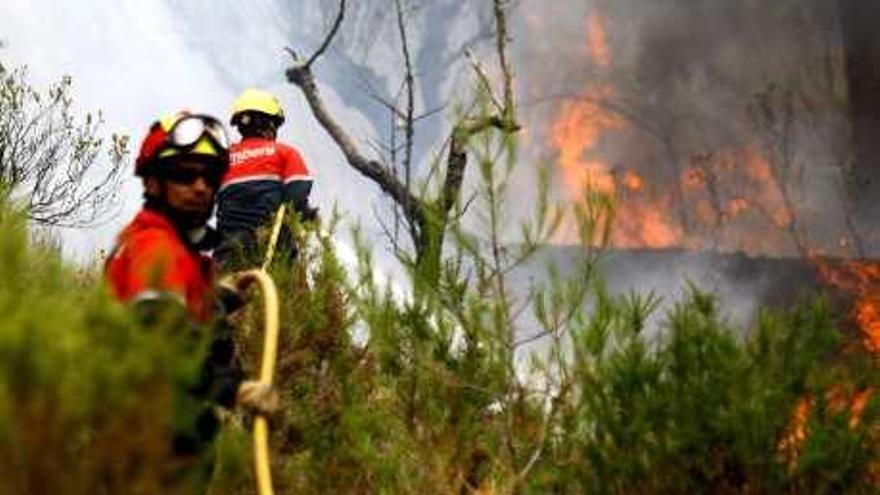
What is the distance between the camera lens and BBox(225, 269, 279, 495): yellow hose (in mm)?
2543

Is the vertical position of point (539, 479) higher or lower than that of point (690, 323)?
lower

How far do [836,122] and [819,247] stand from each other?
2267 millimetres

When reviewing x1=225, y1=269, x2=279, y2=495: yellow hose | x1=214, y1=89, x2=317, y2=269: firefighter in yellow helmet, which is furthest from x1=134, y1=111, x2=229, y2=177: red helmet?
x1=214, y1=89, x2=317, y2=269: firefighter in yellow helmet

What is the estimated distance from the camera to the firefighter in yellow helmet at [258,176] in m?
7.36

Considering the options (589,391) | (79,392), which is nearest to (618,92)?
(589,391)

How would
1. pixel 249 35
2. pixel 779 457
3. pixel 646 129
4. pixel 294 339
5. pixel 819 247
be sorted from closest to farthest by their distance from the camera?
pixel 779 457 < pixel 294 339 < pixel 819 247 < pixel 646 129 < pixel 249 35

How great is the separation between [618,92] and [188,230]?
17941 millimetres

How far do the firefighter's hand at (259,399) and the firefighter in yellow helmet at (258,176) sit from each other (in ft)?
14.7

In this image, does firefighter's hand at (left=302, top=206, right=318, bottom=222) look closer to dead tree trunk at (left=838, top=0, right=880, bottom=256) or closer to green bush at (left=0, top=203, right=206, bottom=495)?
green bush at (left=0, top=203, right=206, bottom=495)

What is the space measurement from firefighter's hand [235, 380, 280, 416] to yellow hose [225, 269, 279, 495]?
19 millimetres

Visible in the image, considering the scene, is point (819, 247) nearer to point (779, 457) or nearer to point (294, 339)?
point (294, 339)

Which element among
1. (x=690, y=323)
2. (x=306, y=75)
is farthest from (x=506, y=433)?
(x=306, y=75)

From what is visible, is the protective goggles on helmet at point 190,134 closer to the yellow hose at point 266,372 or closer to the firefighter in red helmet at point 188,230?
the firefighter in red helmet at point 188,230

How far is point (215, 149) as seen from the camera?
324 cm
